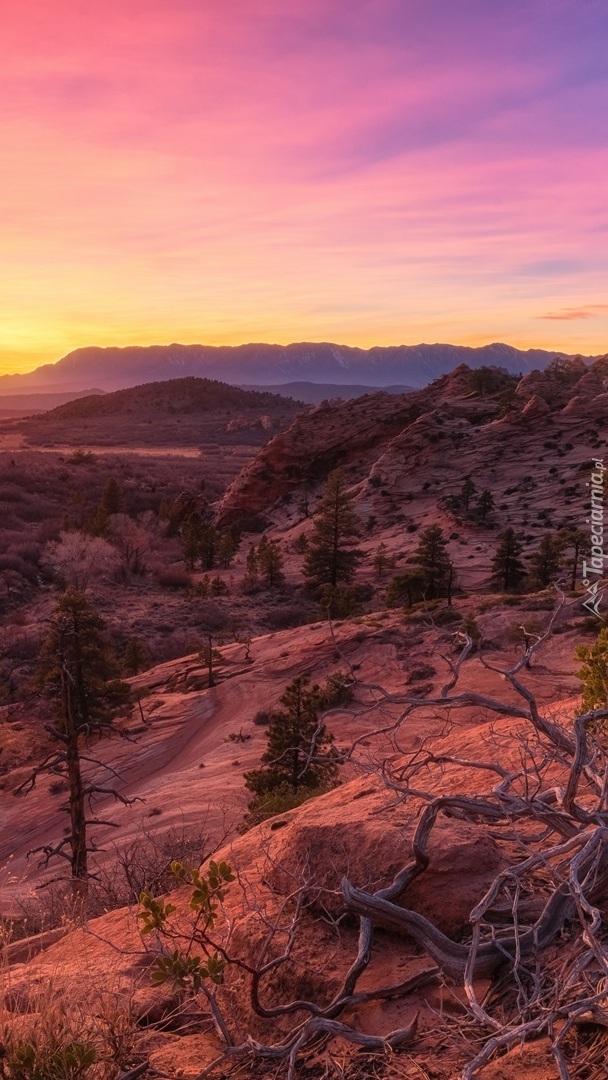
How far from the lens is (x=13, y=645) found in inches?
904

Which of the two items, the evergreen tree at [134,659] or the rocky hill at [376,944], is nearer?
the rocky hill at [376,944]

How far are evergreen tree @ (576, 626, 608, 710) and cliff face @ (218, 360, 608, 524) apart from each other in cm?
3081

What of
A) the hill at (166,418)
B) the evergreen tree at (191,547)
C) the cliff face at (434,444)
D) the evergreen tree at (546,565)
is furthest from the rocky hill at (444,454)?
the hill at (166,418)

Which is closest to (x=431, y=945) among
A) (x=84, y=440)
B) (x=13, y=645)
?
(x=13, y=645)

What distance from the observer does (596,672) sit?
4824mm

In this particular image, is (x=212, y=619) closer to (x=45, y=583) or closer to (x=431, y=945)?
(x=45, y=583)

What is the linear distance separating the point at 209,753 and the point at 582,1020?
1334 cm

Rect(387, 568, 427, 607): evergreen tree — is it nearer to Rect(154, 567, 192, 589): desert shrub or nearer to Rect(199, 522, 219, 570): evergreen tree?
Rect(154, 567, 192, 589): desert shrub

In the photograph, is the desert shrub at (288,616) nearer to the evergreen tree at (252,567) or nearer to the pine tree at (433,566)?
the evergreen tree at (252,567)

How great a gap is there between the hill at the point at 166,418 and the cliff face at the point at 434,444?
42732 millimetres

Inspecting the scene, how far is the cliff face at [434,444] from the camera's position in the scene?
39344mm

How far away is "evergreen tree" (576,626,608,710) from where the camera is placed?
188 inches

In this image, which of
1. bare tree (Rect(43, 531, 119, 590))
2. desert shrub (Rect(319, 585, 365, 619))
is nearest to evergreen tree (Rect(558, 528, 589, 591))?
desert shrub (Rect(319, 585, 365, 619))

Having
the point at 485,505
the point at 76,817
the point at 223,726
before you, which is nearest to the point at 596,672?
the point at 76,817
